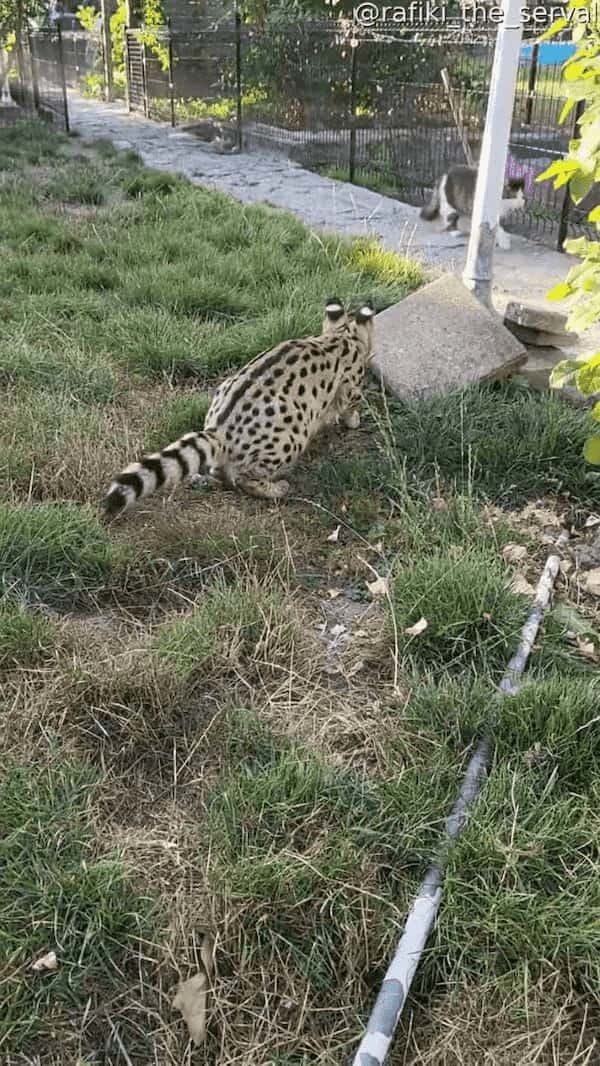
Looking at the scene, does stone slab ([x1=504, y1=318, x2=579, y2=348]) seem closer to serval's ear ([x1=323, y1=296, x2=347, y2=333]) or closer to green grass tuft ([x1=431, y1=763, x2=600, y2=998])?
serval's ear ([x1=323, y1=296, x2=347, y2=333])

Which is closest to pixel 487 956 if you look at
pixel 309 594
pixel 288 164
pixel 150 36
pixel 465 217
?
pixel 309 594

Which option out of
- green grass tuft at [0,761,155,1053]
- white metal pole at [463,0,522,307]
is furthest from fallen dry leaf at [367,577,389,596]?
white metal pole at [463,0,522,307]

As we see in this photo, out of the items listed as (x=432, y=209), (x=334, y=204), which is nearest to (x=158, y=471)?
(x=432, y=209)

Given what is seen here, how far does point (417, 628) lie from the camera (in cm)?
332

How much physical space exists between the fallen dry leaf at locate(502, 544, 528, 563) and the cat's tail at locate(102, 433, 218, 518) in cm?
131

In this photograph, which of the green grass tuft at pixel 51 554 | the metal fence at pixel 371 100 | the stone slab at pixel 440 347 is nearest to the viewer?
the green grass tuft at pixel 51 554

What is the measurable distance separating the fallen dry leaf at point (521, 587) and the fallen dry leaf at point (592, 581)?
8.8 inches

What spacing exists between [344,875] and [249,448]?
225 centimetres

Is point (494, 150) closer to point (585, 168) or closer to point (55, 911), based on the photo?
point (585, 168)

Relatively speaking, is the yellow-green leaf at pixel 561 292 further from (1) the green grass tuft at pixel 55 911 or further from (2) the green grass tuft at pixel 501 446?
(1) the green grass tuft at pixel 55 911

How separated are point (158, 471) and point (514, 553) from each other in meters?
1.46

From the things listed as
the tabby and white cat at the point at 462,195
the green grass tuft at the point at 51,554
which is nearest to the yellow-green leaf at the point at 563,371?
the green grass tuft at the point at 51,554

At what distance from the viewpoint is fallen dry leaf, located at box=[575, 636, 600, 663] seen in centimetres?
332

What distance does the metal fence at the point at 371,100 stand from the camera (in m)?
10.9
